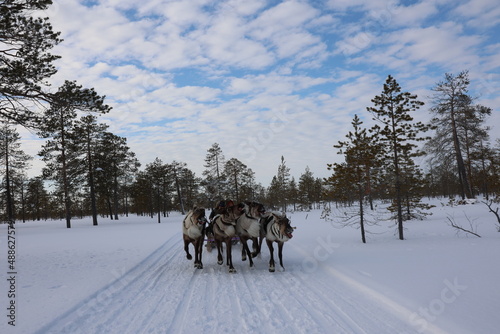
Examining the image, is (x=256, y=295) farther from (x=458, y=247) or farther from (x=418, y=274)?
(x=458, y=247)

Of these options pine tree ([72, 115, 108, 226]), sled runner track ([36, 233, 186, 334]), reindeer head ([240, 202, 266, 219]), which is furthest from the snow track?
pine tree ([72, 115, 108, 226])

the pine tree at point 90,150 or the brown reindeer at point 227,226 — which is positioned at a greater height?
the pine tree at point 90,150

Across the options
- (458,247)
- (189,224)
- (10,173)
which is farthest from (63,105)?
(10,173)

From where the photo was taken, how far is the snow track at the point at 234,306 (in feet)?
13.5

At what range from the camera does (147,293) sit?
587 centimetres

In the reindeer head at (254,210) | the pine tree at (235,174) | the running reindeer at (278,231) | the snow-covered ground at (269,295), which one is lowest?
the snow-covered ground at (269,295)

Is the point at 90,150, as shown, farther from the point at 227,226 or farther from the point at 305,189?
the point at 305,189

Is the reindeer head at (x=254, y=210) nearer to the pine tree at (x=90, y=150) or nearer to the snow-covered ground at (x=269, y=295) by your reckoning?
the snow-covered ground at (x=269, y=295)

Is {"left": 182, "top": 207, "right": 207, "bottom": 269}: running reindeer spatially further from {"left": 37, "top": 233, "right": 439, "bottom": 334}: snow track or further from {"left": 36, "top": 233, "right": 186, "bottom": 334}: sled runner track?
{"left": 36, "top": 233, "right": 186, "bottom": 334}: sled runner track

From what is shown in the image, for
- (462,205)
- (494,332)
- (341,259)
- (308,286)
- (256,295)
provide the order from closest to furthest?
(494,332)
(256,295)
(308,286)
(341,259)
(462,205)

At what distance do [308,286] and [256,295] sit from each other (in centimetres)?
127

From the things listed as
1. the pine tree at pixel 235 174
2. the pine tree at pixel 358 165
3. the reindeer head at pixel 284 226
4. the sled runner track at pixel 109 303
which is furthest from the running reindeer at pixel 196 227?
the pine tree at pixel 235 174

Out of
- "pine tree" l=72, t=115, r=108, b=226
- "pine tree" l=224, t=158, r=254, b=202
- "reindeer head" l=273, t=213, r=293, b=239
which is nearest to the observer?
"reindeer head" l=273, t=213, r=293, b=239

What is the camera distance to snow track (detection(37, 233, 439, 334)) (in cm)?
411
